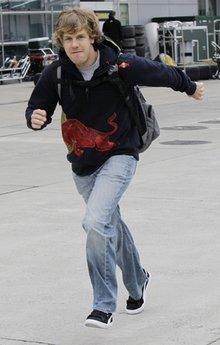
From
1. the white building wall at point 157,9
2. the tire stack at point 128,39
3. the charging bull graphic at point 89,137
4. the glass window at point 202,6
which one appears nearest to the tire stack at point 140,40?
the tire stack at point 128,39

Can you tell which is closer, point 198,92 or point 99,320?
point 99,320

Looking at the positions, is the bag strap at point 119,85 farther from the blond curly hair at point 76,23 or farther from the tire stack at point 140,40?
the tire stack at point 140,40

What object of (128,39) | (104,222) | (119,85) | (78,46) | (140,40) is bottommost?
(140,40)

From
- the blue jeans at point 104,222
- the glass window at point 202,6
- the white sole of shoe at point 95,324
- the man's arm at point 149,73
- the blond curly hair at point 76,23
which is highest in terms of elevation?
the blond curly hair at point 76,23

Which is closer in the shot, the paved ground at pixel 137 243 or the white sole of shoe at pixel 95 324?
the white sole of shoe at pixel 95 324

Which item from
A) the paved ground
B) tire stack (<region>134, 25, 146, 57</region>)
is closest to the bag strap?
the paved ground

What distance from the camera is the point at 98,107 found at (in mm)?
5078

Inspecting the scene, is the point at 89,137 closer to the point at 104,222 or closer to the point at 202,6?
the point at 104,222

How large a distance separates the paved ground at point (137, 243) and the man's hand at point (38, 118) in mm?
1108

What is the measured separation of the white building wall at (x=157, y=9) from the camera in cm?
4578

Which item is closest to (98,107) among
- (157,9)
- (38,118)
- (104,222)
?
(38,118)

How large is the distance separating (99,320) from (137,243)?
240 centimetres

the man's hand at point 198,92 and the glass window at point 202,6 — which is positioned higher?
the man's hand at point 198,92

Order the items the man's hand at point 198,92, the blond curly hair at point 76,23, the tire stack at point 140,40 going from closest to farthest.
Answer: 1. the blond curly hair at point 76,23
2. the man's hand at point 198,92
3. the tire stack at point 140,40
